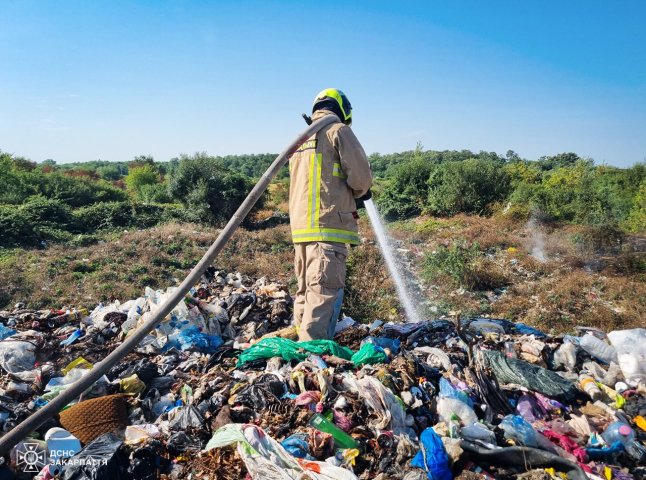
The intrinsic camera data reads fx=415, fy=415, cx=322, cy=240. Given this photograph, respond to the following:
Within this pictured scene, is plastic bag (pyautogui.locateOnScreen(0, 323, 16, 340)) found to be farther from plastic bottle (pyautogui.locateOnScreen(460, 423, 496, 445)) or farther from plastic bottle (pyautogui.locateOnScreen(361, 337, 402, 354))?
plastic bottle (pyautogui.locateOnScreen(460, 423, 496, 445))

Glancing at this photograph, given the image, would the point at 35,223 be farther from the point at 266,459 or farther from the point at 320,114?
the point at 266,459

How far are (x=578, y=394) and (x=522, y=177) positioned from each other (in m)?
17.0

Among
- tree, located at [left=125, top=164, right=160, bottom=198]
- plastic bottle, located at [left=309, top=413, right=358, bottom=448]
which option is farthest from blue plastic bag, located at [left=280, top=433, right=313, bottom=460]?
tree, located at [left=125, top=164, right=160, bottom=198]

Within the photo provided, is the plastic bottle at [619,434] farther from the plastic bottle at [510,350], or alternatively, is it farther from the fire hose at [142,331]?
the fire hose at [142,331]

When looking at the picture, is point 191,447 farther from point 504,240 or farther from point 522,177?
point 522,177

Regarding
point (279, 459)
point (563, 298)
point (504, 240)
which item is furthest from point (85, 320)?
point (504, 240)

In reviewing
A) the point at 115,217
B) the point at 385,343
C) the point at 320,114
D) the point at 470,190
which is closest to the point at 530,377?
the point at 385,343

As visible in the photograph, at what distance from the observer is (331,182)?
11.5 feet

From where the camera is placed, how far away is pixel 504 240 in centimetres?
1053

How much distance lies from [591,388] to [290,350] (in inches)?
92.6

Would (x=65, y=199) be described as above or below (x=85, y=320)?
above

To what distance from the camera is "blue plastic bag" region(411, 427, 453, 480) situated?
2213mm

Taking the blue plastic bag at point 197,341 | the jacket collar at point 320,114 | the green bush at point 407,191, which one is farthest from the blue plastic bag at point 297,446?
the green bush at point 407,191

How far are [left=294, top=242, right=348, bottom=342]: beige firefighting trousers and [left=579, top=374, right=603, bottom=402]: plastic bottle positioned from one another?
2032mm
